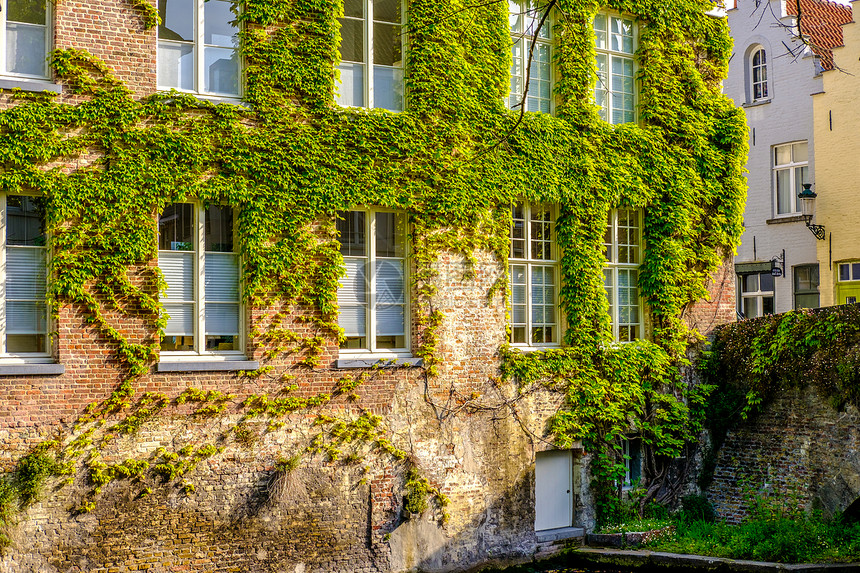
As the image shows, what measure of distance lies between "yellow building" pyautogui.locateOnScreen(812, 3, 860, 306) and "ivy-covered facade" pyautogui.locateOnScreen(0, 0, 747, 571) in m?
7.08

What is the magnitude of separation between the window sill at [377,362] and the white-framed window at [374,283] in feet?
0.41

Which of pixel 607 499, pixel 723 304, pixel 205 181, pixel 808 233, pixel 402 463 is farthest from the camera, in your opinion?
pixel 808 233

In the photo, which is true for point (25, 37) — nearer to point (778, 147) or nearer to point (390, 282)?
point (390, 282)

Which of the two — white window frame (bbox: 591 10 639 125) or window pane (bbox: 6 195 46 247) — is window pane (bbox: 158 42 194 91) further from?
white window frame (bbox: 591 10 639 125)

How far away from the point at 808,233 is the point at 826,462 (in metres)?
10.2

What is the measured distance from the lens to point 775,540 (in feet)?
38.2

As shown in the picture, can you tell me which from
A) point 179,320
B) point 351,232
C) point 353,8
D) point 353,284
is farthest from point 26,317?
point 353,8

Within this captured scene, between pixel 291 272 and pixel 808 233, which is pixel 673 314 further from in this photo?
pixel 808 233

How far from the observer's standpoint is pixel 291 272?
10891mm

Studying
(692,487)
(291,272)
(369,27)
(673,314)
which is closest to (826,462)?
(692,487)

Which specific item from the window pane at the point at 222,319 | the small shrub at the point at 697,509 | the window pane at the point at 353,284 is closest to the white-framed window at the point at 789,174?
the small shrub at the point at 697,509

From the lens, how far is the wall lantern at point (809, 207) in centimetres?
2020

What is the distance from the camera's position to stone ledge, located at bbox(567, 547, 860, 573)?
428 inches

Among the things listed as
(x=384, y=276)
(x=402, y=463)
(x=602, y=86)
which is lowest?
(x=402, y=463)
